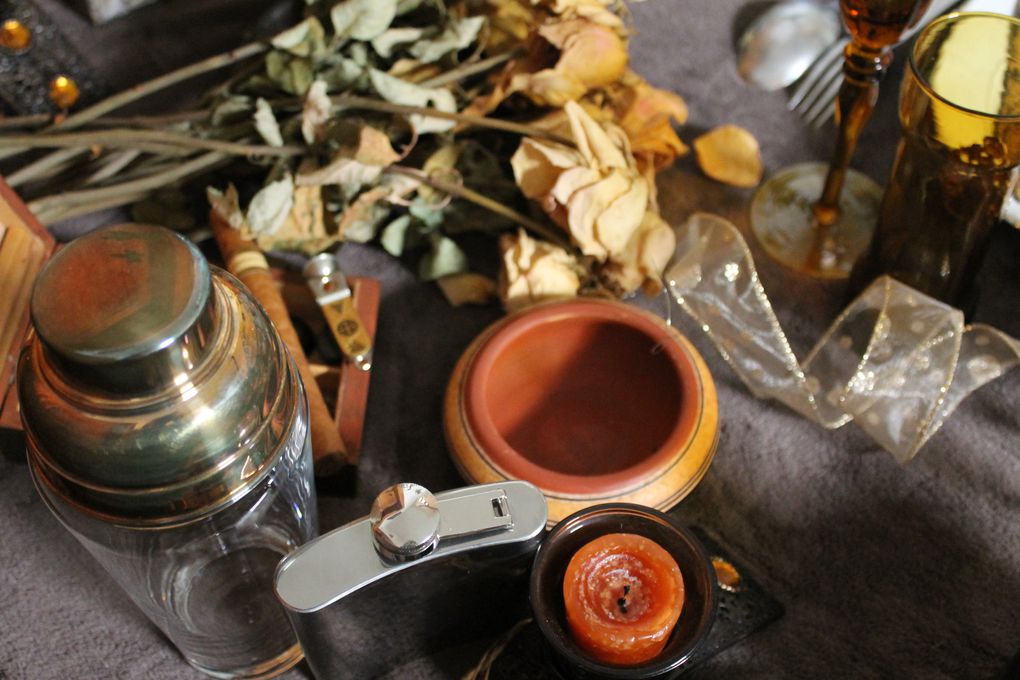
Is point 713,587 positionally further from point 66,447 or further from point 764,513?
point 66,447

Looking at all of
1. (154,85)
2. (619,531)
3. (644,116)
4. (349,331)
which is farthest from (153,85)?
(619,531)

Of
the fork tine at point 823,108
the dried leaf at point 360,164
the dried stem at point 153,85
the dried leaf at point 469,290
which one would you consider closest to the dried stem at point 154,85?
the dried stem at point 153,85

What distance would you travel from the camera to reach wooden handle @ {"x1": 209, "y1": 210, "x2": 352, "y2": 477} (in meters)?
0.59

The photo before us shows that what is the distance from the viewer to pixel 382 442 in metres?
0.64

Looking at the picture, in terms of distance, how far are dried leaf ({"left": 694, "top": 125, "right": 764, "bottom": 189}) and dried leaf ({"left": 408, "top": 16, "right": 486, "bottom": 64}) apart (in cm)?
19

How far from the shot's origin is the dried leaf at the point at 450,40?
0.68 m

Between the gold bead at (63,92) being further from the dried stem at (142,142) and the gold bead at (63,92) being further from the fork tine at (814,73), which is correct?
the fork tine at (814,73)

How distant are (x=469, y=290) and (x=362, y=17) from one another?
19 centimetres

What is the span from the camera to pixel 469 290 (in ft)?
2.29

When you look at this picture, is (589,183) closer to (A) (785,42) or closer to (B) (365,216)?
(B) (365,216)

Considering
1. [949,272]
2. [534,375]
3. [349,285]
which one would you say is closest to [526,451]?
[534,375]

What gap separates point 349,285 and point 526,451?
17cm

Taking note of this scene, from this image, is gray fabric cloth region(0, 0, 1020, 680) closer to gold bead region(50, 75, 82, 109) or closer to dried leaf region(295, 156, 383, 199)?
dried leaf region(295, 156, 383, 199)

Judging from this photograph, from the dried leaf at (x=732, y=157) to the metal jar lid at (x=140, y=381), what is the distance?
16.9 inches
